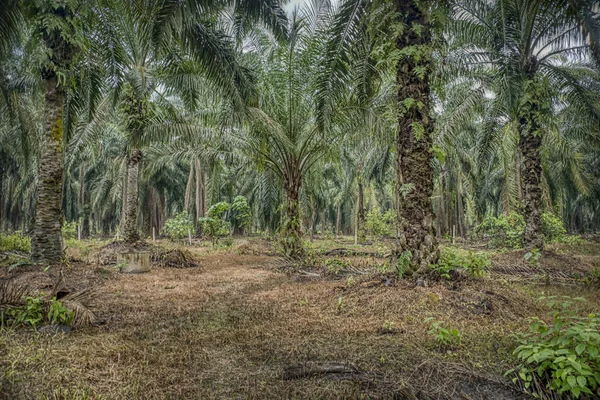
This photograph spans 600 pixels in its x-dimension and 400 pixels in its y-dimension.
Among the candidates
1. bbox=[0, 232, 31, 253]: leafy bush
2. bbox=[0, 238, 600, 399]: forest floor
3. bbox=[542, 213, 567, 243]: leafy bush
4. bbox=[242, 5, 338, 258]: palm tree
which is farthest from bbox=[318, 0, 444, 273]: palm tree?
bbox=[542, 213, 567, 243]: leafy bush

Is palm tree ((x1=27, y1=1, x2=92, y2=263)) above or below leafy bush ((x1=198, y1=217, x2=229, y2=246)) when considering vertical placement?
above

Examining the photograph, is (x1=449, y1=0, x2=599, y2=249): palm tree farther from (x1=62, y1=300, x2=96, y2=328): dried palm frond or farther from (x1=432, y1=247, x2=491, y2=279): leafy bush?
(x1=62, y1=300, x2=96, y2=328): dried palm frond

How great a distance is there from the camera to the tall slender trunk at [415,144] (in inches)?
212

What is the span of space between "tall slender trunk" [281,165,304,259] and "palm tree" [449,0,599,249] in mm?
5645

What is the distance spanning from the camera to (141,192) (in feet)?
72.8

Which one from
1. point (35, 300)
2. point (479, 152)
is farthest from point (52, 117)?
point (479, 152)

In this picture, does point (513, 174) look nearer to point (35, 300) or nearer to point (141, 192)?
point (35, 300)

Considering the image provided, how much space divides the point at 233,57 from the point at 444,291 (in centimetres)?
632

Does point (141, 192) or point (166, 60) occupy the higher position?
point (166, 60)

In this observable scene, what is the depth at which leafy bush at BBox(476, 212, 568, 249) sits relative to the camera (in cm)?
1367

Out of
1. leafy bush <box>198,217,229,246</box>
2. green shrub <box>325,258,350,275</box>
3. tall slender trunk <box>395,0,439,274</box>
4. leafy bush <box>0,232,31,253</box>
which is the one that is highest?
tall slender trunk <box>395,0,439,274</box>

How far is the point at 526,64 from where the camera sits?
9578 mm

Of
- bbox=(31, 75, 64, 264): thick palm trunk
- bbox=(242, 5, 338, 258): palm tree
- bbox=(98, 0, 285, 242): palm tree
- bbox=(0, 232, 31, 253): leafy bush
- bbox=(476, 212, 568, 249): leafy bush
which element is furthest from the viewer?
bbox=(476, 212, 568, 249): leafy bush

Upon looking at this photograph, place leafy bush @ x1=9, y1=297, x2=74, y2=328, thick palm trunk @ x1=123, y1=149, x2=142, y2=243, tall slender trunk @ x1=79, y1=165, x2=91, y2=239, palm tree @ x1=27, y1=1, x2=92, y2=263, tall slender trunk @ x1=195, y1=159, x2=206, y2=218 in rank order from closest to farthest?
leafy bush @ x1=9, y1=297, x2=74, y2=328, palm tree @ x1=27, y1=1, x2=92, y2=263, thick palm trunk @ x1=123, y1=149, x2=142, y2=243, tall slender trunk @ x1=195, y1=159, x2=206, y2=218, tall slender trunk @ x1=79, y1=165, x2=91, y2=239
